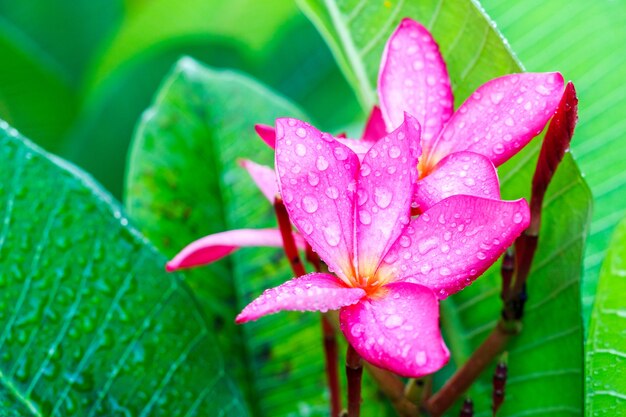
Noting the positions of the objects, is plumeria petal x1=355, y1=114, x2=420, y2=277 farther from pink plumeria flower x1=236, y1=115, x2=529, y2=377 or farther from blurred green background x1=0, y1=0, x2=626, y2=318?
blurred green background x1=0, y1=0, x2=626, y2=318

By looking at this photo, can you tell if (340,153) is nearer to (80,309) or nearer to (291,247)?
(291,247)

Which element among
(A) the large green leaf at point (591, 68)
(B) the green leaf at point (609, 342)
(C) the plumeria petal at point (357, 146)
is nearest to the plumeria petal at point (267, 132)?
(C) the plumeria petal at point (357, 146)

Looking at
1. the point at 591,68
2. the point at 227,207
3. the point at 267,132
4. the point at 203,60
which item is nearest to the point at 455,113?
the point at 267,132

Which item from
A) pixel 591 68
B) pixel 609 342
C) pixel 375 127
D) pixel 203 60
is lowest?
pixel 609 342

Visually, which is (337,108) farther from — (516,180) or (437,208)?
(437,208)

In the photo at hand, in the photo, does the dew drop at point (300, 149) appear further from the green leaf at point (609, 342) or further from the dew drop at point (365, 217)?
the green leaf at point (609, 342)

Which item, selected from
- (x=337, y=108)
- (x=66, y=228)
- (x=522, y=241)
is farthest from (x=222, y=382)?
(x=337, y=108)
